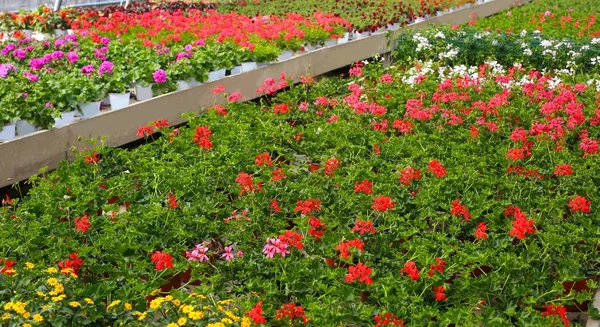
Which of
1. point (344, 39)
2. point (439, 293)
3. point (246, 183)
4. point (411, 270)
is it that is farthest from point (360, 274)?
point (344, 39)

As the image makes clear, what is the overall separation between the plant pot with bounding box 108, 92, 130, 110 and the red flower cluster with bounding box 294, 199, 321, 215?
2683 mm

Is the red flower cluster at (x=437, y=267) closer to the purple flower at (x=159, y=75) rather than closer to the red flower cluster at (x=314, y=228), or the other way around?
the red flower cluster at (x=314, y=228)

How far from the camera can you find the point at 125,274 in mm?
3402

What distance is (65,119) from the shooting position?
562 cm

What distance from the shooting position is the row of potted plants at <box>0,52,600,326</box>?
335 cm

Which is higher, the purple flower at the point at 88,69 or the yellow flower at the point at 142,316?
the purple flower at the point at 88,69

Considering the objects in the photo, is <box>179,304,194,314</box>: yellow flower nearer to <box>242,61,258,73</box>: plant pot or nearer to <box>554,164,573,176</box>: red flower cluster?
<box>554,164,573,176</box>: red flower cluster

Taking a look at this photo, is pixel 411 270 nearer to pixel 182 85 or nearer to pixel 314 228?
pixel 314 228

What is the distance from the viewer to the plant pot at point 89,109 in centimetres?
580

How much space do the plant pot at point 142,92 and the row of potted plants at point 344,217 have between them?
2.51 feet

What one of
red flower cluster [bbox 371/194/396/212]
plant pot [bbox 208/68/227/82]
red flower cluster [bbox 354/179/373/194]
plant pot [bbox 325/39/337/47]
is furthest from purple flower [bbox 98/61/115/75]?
plant pot [bbox 325/39/337/47]

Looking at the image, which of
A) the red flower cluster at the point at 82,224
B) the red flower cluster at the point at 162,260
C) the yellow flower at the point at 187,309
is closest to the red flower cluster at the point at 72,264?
the red flower cluster at the point at 82,224

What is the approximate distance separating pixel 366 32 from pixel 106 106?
514cm

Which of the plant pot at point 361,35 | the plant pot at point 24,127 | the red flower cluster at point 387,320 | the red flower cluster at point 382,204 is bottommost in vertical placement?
the plant pot at point 361,35
